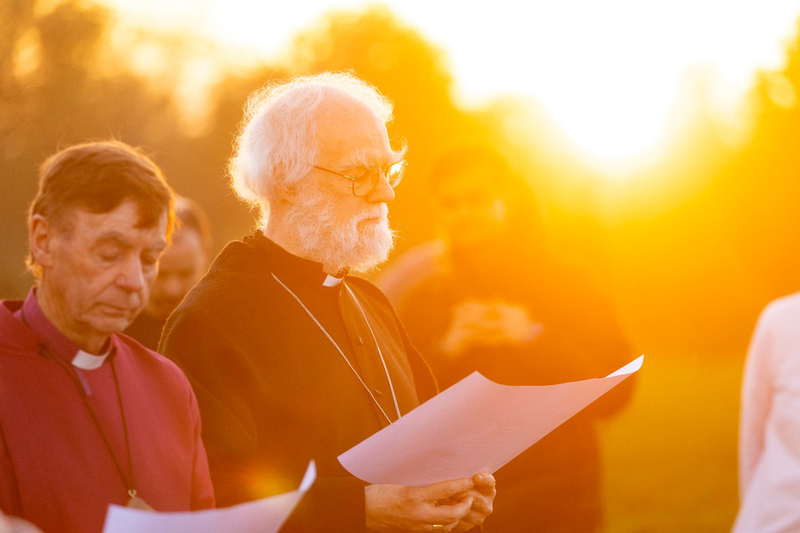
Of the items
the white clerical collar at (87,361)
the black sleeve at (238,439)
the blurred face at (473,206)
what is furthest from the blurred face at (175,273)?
the white clerical collar at (87,361)

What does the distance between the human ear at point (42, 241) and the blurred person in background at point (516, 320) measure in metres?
2.30

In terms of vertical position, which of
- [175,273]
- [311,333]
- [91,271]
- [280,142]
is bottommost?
[91,271]

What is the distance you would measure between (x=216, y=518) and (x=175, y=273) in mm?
3145

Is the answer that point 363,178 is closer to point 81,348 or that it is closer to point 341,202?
point 341,202

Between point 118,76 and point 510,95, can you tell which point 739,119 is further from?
point 118,76

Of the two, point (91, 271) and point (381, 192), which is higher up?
point (381, 192)

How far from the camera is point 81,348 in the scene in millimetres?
2426

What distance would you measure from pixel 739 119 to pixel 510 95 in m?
4.32

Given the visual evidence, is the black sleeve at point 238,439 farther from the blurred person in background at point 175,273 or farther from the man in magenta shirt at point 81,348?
the blurred person in background at point 175,273

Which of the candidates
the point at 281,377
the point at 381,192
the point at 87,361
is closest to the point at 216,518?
the point at 87,361

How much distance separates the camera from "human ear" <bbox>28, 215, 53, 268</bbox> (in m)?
2.37

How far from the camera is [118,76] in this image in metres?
22.8

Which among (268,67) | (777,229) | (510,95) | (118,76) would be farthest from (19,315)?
(268,67)

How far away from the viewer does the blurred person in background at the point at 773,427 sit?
221 cm
